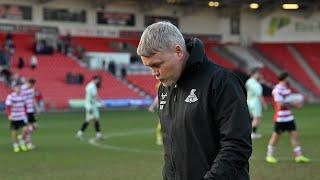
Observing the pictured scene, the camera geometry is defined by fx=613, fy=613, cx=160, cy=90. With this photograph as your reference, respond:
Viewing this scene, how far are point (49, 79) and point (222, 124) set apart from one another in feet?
127

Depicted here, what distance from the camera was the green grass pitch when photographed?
11852 millimetres

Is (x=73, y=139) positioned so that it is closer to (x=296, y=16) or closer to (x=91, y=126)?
(x=91, y=126)

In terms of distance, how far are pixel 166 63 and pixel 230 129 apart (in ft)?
1.73

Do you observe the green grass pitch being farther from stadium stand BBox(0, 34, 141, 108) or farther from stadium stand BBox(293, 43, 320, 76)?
stadium stand BBox(293, 43, 320, 76)

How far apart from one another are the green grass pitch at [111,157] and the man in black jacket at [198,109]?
7633 mm

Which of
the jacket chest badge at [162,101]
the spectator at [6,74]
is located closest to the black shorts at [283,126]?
the jacket chest badge at [162,101]

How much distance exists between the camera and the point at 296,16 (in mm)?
57562

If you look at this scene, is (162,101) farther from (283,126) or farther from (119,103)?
(119,103)

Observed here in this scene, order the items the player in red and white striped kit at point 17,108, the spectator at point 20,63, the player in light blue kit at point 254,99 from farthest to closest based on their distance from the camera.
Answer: the spectator at point 20,63
the player in light blue kit at point 254,99
the player in red and white striped kit at point 17,108

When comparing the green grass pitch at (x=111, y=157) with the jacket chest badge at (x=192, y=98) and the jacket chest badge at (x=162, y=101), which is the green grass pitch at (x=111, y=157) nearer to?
the jacket chest badge at (x=162, y=101)

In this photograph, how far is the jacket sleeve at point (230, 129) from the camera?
3.43 metres

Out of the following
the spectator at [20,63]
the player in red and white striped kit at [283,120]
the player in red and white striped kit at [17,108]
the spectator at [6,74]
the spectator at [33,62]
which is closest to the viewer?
the player in red and white striped kit at [283,120]

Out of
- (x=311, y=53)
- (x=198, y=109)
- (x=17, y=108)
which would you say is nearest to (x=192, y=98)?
(x=198, y=109)

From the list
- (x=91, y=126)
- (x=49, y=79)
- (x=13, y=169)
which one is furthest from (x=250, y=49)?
(x=13, y=169)
